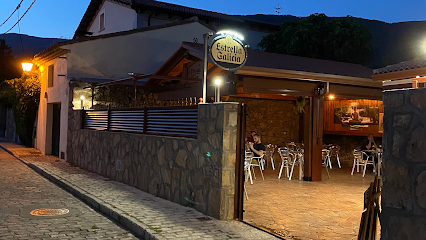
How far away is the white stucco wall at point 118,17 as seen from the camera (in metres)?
24.4

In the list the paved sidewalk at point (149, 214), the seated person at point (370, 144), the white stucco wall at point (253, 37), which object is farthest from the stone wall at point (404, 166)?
the white stucco wall at point (253, 37)

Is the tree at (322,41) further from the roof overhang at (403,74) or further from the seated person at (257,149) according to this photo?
the roof overhang at (403,74)

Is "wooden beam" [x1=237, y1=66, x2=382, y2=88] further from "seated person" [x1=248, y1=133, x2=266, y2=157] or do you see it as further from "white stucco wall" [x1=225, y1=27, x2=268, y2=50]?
A: "white stucco wall" [x1=225, y1=27, x2=268, y2=50]

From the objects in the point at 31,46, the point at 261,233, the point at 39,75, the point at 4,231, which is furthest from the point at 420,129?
the point at 31,46

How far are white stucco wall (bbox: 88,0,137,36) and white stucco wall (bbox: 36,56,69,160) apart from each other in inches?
266

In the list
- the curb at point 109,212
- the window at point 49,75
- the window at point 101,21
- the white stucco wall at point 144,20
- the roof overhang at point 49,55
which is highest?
the window at point 101,21

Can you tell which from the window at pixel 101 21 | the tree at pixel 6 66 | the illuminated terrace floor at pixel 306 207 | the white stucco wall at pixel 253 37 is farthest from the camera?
the tree at pixel 6 66

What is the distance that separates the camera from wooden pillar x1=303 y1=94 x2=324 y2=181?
439 inches

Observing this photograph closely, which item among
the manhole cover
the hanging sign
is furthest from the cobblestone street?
the hanging sign

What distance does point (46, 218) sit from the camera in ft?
22.2

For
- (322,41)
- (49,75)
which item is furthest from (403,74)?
(322,41)

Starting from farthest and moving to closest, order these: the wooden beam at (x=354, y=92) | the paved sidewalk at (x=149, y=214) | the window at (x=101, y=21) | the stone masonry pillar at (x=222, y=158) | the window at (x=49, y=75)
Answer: the window at (x=101, y=21) < the window at (x=49, y=75) < the wooden beam at (x=354, y=92) < the stone masonry pillar at (x=222, y=158) < the paved sidewalk at (x=149, y=214)

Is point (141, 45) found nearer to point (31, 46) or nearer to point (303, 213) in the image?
point (303, 213)

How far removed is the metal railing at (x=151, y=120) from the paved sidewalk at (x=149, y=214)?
1387 mm
